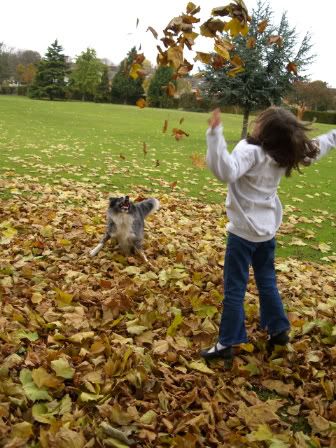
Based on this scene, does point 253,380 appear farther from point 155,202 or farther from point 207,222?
point 207,222

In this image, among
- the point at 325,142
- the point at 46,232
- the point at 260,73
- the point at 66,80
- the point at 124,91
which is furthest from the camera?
the point at 66,80

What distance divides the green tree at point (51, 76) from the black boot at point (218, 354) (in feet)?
190

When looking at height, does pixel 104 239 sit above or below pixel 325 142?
below

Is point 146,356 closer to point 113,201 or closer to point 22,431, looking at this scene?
point 22,431

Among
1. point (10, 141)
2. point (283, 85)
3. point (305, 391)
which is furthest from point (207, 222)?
point (283, 85)

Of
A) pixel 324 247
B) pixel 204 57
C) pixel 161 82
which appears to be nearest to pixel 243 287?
pixel 204 57

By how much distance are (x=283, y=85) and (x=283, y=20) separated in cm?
312

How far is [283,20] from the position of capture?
793 inches

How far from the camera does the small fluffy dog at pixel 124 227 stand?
4.94 metres

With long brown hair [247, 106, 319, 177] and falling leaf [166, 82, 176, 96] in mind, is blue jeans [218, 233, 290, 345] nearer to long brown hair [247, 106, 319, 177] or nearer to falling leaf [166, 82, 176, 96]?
long brown hair [247, 106, 319, 177]

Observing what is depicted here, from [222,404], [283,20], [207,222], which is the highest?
[283,20]

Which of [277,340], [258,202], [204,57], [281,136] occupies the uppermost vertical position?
[204,57]

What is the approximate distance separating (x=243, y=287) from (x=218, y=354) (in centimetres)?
57

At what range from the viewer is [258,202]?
2756mm
